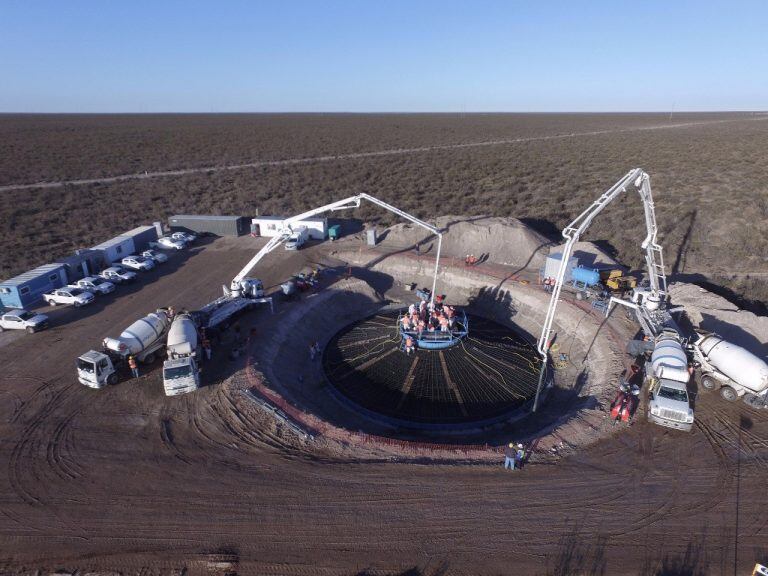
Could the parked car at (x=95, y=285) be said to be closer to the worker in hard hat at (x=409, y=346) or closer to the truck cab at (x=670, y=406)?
the worker in hard hat at (x=409, y=346)

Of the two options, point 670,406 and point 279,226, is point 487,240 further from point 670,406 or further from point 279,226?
point 670,406

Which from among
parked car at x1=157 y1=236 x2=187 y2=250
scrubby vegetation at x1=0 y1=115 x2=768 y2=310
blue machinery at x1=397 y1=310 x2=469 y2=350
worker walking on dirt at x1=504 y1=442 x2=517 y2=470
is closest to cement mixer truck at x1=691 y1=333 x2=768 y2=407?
worker walking on dirt at x1=504 y1=442 x2=517 y2=470

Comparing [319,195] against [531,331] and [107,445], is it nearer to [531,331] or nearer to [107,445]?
[531,331]

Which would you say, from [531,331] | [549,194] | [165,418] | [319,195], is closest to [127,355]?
[165,418]

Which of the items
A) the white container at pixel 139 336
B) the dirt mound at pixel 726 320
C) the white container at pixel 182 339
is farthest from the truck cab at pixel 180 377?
the dirt mound at pixel 726 320

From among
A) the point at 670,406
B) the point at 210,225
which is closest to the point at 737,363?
the point at 670,406
